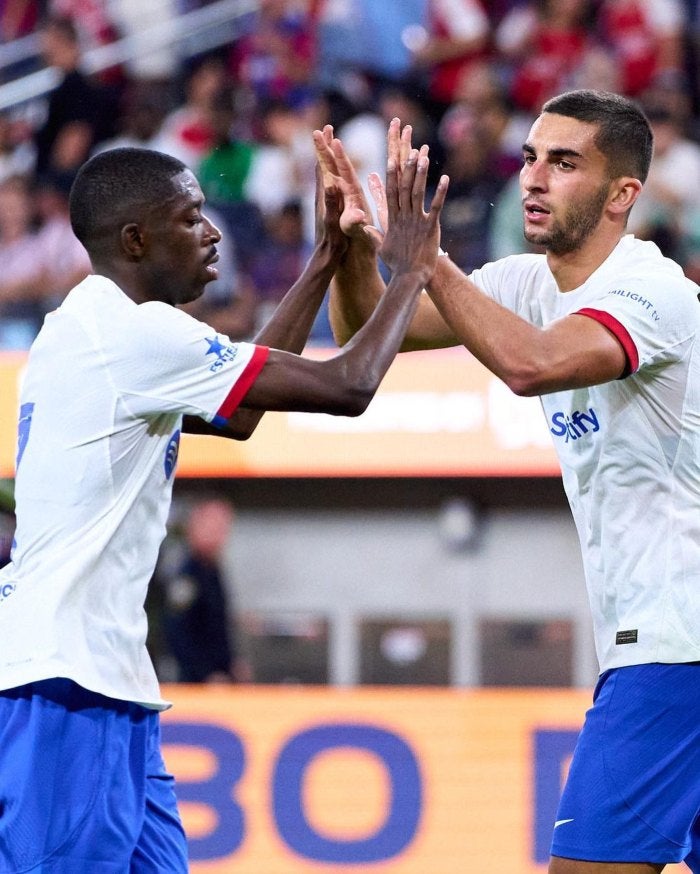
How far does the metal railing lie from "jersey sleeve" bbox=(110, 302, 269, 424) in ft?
25.1

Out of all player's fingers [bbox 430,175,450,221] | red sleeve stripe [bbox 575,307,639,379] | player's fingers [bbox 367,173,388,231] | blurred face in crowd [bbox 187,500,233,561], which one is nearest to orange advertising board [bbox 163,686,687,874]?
blurred face in crowd [bbox 187,500,233,561]

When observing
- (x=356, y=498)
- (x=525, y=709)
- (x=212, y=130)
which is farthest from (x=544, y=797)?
(x=212, y=130)

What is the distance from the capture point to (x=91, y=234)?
3.55 m

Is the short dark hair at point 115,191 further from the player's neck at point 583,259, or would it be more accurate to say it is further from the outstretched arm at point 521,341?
the player's neck at point 583,259

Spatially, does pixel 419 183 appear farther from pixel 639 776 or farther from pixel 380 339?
pixel 639 776

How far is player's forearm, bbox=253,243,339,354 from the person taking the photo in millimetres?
4055

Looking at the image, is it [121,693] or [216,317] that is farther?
[216,317]

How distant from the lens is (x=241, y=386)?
341 cm

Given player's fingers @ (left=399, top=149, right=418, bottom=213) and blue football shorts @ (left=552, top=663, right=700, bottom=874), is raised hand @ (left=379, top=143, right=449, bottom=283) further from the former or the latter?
blue football shorts @ (left=552, top=663, right=700, bottom=874)

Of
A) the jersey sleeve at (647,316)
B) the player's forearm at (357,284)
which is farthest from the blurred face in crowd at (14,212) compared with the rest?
the jersey sleeve at (647,316)

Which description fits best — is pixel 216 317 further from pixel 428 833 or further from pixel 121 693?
pixel 121 693

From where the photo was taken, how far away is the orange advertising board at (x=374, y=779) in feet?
21.9

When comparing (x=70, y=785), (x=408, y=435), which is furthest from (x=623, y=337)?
(x=408, y=435)

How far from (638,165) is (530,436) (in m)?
4.77
